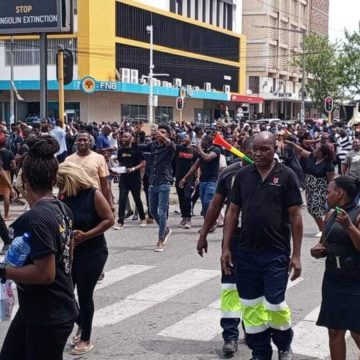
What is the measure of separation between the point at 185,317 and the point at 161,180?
14.3 ft

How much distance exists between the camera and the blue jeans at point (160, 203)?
11.7 metres

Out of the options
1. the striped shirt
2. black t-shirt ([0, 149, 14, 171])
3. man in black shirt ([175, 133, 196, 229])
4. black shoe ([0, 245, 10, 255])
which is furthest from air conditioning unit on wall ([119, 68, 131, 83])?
black shoe ([0, 245, 10, 255])

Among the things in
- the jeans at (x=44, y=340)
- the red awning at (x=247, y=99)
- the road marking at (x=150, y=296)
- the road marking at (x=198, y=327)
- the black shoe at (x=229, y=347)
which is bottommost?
the road marking at (x=150, y=296)

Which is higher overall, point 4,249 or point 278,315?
point 278,315

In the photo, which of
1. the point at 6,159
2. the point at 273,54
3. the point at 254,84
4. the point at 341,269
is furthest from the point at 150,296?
the point at 273,54

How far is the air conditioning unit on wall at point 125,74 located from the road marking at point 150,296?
1840 inches

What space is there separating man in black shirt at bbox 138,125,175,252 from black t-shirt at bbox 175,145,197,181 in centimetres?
263

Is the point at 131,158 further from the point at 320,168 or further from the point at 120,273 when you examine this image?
the point at 120,273

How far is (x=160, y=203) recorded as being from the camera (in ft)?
38.5

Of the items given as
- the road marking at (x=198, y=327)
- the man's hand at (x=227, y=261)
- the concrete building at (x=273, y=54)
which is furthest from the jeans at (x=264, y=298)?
the concrete building at (x=273, y=54)

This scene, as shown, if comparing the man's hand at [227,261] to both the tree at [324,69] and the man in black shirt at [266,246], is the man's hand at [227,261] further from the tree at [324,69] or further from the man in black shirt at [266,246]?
the tree at [324,69]

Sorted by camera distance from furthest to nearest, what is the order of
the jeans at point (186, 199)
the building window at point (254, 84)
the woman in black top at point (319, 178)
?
the building window at point (254, 84)
the jeans at point (186, 199)
the woman in black top at point (319, 178)

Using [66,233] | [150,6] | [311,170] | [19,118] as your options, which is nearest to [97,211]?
[66,233]

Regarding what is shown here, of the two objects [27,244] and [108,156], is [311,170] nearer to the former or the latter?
[108,156]
